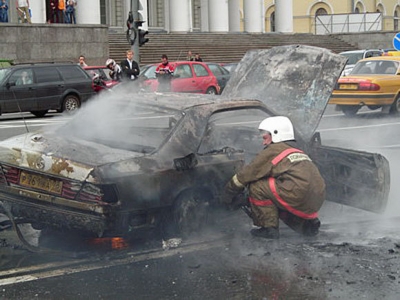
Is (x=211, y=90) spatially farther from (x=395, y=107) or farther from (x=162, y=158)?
(x=162, y=158)

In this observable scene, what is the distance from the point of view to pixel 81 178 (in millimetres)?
6309

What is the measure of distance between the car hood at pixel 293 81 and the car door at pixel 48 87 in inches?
480

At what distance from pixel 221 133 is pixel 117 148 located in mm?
1225

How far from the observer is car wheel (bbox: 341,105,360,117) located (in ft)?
64.0

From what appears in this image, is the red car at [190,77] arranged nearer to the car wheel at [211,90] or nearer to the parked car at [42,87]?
the car wheel at [211,90]

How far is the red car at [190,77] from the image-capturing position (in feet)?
78.6

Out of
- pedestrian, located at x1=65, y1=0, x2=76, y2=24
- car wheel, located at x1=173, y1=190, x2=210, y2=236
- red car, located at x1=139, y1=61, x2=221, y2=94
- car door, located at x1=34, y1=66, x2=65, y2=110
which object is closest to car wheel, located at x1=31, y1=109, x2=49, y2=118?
car door, located at x1=34, y1=66, x2=65, y2=110

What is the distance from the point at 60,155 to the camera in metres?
6.60

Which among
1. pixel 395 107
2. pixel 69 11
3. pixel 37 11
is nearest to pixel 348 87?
pixel 395 107

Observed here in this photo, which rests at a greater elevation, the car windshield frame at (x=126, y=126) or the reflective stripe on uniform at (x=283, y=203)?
the car windshield frame at (x=126, y=126)

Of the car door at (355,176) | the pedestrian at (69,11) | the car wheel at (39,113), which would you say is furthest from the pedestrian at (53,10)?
the car door at (355,176)

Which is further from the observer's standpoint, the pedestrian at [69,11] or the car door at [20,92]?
the pedestrian at [69,11]

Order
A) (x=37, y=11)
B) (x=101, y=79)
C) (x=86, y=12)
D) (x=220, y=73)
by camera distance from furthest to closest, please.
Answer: (x=86, y=12), (x=37, y=11), (x=220, y=73), (x=101, y=79)

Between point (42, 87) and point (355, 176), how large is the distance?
14.3 meters
